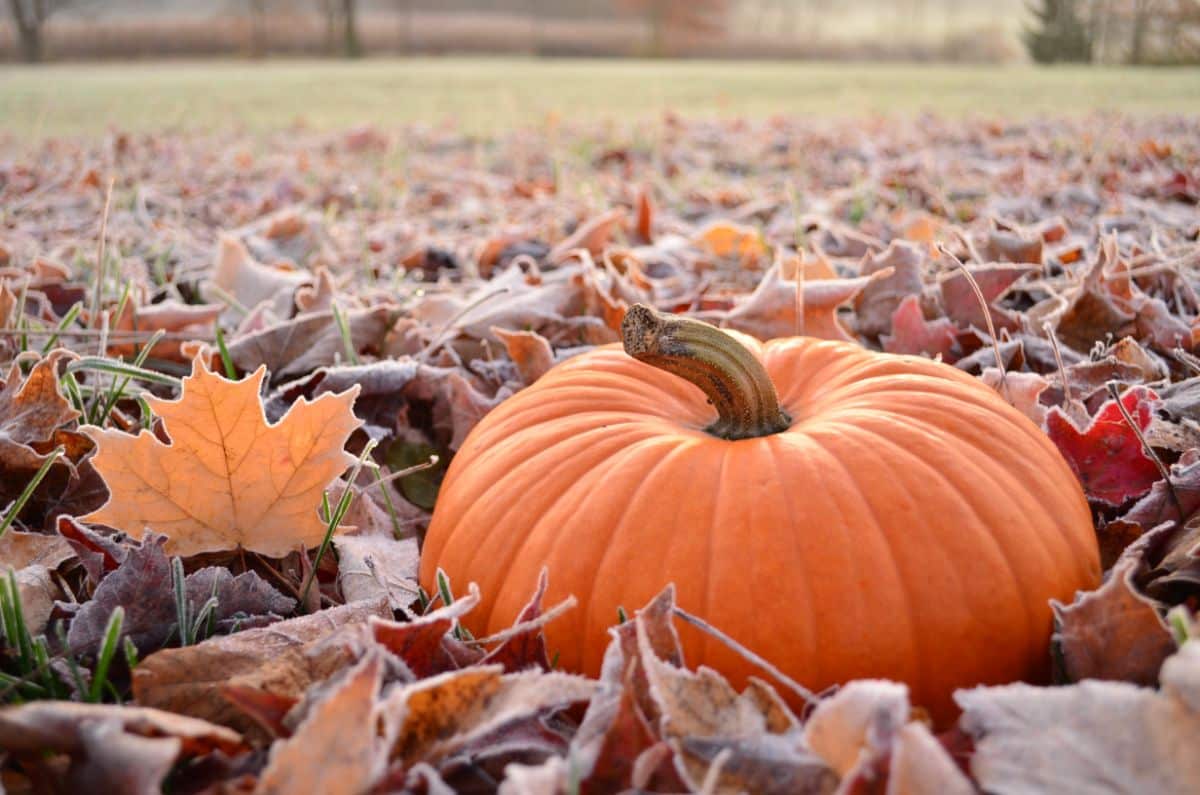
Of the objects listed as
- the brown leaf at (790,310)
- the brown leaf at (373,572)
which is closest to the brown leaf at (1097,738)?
the brown leaf at (373,572)

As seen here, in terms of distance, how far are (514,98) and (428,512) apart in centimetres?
1610

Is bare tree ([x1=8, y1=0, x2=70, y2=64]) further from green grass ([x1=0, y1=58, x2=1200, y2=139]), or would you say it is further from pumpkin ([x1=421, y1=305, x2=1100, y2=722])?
pumpkin ([x1=421, y1=305, x2=1100, y2=722])

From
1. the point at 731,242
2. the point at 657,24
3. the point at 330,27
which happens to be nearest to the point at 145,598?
the point at 731,242

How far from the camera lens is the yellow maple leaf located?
1593mm

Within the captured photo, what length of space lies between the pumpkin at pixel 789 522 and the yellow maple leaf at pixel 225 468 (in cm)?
24

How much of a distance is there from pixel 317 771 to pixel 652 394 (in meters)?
1.05

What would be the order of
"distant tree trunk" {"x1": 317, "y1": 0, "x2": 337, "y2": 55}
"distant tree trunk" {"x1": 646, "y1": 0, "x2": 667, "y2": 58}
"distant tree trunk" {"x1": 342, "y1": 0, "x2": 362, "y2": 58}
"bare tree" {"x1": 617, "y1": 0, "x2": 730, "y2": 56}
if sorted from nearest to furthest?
1. "distant tree trunk" {"x1": 342, "y1": 0, "x2": 362, "y2": 58}
2. "distant tree trunk" {"x1": 317, "y1": 0, "x2": 337, "y2": 55}
3. "distant tree trunk" {"x1": 646, "y1": 0, "x2": 667, "y2": 58}
4. "bare tree" {"x1": 617, "y1": 0, "x2": 730, "y2": 56}

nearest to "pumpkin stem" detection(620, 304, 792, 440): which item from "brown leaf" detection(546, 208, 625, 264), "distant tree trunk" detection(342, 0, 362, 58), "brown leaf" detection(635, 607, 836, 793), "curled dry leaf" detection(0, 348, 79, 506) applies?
"brown leaf" detection(635, 607, 836, 793)

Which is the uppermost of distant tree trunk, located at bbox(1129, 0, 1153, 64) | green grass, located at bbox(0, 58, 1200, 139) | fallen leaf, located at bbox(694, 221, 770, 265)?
distant tree trunk, located at bbox(1129, 0, 1153, 64)

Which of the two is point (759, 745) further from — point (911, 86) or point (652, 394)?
point (911, 86)

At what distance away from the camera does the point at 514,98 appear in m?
17.4

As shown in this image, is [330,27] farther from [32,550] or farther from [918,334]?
[32,550]

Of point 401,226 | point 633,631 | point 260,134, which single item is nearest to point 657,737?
point 633,631

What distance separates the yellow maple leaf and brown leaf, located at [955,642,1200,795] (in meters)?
1.03
